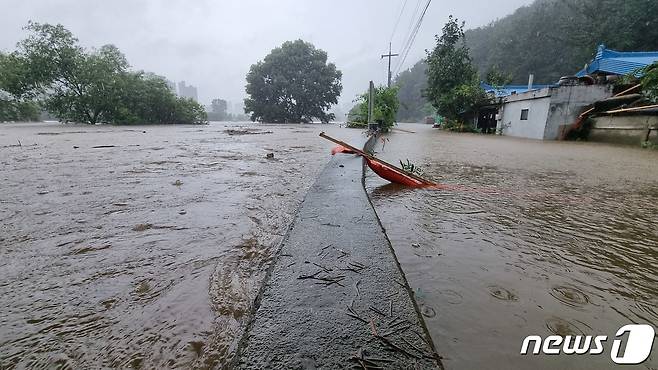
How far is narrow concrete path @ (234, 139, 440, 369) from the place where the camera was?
93cm

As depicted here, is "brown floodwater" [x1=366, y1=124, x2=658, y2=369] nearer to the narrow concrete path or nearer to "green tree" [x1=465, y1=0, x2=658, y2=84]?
the narrow concrete path

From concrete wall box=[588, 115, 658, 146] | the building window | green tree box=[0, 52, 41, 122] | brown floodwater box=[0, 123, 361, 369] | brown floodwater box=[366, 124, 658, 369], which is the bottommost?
brown floodwater box=[366, 124, 658, 369]

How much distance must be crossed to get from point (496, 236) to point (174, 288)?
2276 millimetres

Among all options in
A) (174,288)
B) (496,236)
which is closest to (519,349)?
(496,236)

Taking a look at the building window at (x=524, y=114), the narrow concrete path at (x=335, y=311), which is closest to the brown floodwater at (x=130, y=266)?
the narrow concrete path at (x=335, y=311)

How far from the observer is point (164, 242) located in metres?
1.95

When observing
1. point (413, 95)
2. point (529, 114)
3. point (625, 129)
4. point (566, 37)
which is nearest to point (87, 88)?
point (529, 114)

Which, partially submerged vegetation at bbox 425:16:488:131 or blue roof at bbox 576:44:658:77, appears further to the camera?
partially submerged vegetation at bbox 425:16:488:131

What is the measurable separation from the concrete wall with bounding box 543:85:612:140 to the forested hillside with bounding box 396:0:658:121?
9.25m

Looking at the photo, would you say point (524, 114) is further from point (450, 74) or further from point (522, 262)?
point (522, 262)

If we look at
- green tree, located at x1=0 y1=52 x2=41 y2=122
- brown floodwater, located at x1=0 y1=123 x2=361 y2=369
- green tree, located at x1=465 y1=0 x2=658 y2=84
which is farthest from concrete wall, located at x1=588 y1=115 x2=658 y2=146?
→ green tree, located at x1=0 y1=52 x2=41 y2=122

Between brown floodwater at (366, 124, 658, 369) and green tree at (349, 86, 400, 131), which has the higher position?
green tree at (349, 86, 400, 131)

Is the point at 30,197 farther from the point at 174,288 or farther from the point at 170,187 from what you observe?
the point at 174,288

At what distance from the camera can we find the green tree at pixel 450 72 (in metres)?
19.4
